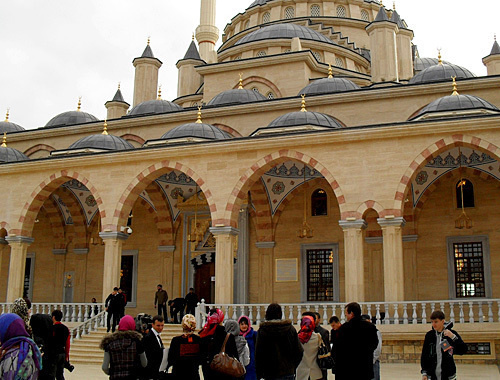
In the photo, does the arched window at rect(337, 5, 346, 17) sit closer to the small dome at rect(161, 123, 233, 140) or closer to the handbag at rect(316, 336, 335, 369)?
the small dome at rect(161, 123, 233, 140)

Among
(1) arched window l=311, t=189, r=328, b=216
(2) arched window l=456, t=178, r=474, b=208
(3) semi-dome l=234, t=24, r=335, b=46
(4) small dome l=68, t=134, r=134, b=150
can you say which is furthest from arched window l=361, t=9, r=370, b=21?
(4) small dome l=68, t=134, r=134, b=150

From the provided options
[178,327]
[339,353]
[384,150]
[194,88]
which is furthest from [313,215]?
[339,353]

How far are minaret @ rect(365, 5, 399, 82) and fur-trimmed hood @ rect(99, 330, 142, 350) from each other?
15400mm

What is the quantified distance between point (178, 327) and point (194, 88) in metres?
11.9

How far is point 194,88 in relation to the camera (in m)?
22.5

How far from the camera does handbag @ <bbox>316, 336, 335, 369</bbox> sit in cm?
546

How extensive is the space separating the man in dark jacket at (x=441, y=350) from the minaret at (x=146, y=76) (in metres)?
17.8

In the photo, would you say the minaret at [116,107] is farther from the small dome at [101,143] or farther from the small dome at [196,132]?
the small dome at [196,132]

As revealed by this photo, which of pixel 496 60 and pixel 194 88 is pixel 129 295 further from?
pixel 496 60

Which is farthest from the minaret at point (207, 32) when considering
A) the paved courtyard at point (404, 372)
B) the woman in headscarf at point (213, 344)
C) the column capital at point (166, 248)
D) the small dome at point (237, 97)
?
the woman in headscarf at point (213, 344)

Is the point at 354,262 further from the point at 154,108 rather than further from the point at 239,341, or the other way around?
the point at 154,108

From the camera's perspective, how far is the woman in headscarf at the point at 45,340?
566cm

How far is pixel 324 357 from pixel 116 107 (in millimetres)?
18545

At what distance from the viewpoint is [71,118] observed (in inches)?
805
